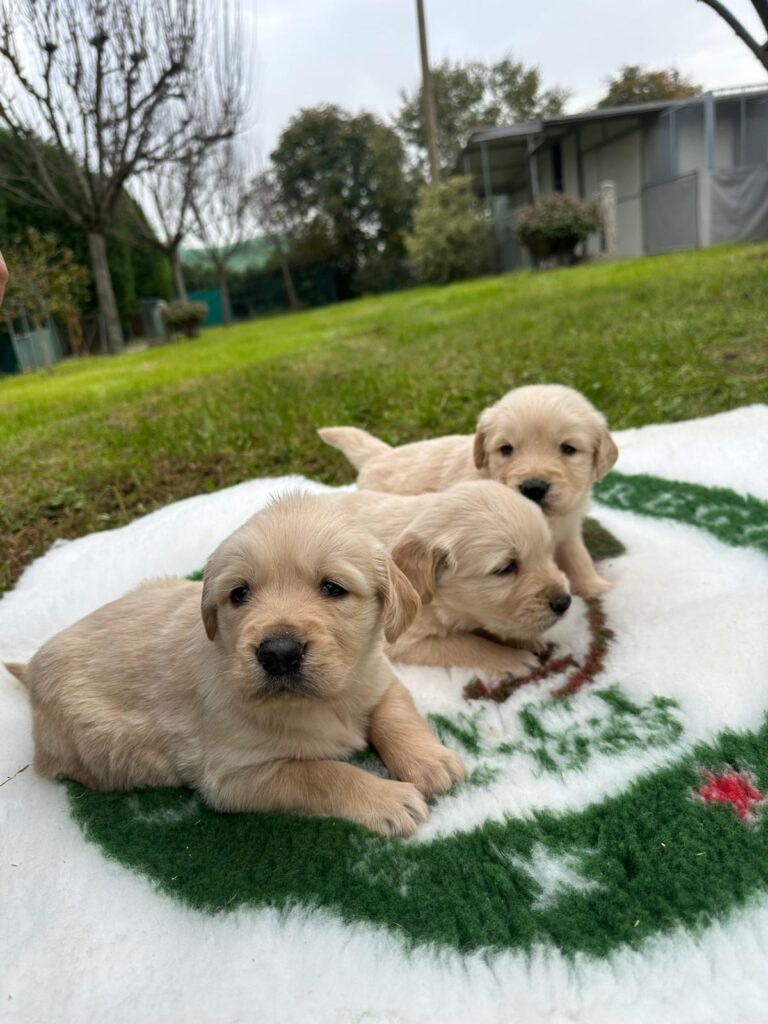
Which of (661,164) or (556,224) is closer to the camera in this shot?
(556,224)

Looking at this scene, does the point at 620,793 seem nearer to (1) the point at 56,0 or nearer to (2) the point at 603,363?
(2) the point at 603,363

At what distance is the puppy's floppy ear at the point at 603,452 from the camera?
10.3 feet

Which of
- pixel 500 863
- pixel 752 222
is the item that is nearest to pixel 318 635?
pixel 500 863

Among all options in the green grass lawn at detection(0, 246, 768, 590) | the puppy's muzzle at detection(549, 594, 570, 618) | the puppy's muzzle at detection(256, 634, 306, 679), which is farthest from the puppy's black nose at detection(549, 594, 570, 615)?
the green grass lawn at detection(0, 246, 768, 590)

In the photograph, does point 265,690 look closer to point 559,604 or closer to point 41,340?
point 559,604

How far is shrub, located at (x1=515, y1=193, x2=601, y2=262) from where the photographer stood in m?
19.6

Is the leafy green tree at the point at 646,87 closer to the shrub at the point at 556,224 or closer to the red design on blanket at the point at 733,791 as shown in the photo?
the shrub at the point at 556,224

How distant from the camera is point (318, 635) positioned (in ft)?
5.71

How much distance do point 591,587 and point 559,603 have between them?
0.62 m

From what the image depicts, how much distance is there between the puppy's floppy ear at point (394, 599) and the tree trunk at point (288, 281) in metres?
36.9

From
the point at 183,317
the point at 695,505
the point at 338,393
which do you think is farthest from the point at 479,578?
the point at 183,317

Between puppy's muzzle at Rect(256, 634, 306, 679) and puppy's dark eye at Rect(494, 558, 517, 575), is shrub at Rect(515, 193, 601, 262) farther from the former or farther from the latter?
puppy's muzzle at Rect(256, 634, 306, 679)

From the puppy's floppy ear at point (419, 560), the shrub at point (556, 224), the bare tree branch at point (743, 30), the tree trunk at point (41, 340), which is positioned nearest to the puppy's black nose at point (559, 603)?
the puppy's floppy ear at point (419, 560)

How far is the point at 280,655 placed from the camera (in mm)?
1681
